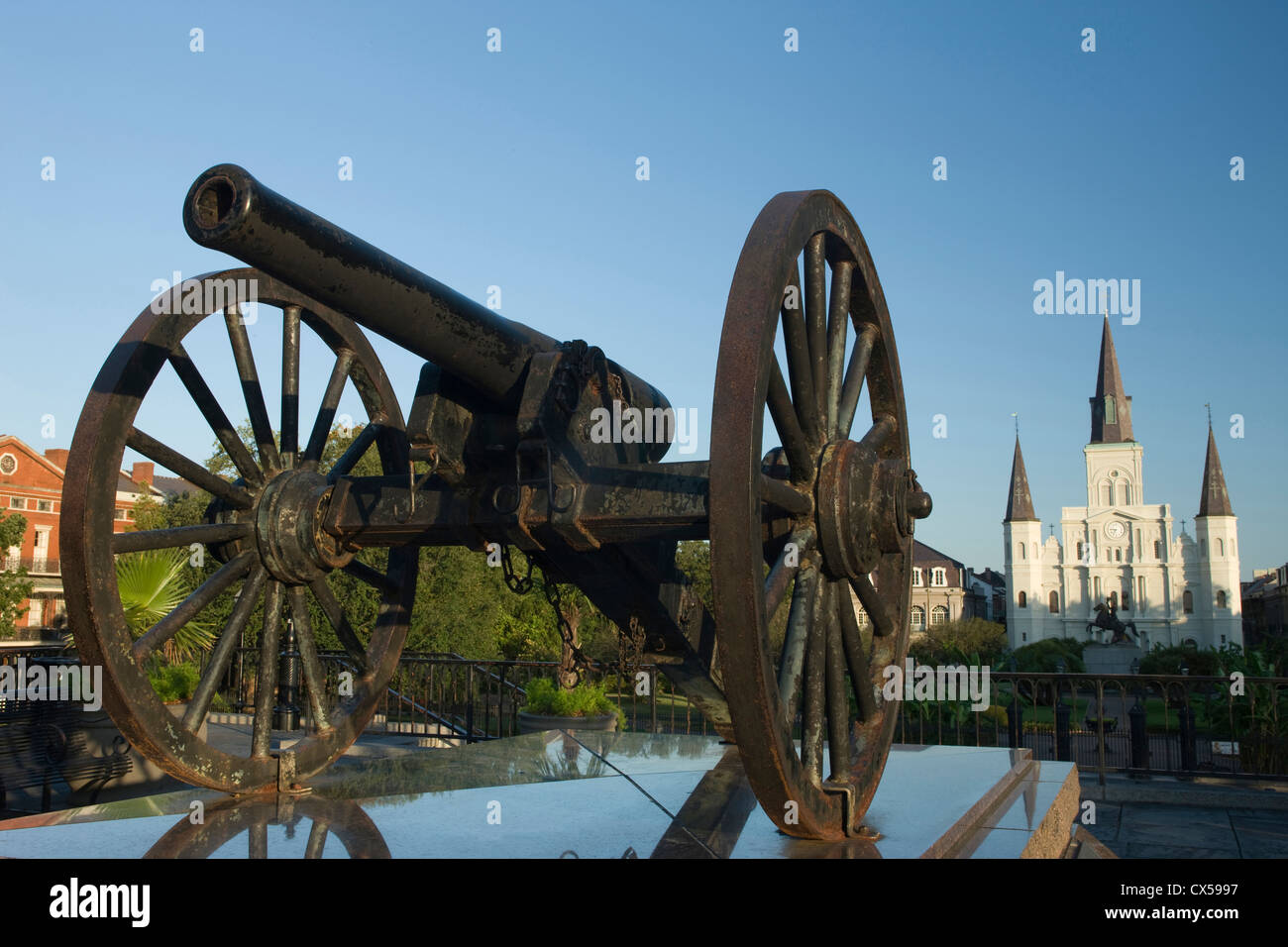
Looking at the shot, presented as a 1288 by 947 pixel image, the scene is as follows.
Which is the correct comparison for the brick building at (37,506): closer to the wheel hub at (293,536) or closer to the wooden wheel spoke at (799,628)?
the wheel hub at (293,536)

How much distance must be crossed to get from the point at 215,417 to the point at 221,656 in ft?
3.24

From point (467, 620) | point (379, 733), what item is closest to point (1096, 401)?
point (467, 620)

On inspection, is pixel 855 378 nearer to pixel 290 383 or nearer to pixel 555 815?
pixel 555 815

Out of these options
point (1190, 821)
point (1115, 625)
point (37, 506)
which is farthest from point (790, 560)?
point (1115, 625)

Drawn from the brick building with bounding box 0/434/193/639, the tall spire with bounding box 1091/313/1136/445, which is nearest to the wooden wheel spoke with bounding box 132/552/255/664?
the brick building with bounding box 0/434/193/639

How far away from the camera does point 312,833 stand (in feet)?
11.5

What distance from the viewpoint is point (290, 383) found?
4449 mm

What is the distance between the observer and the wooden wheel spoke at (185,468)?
3840mm

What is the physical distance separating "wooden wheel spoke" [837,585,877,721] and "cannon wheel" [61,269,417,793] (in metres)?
2.11
